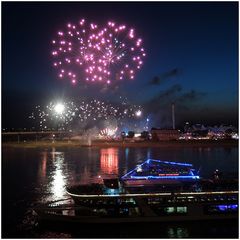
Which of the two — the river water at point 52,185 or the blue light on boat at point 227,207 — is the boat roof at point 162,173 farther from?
the blue light on boat at point 227,207

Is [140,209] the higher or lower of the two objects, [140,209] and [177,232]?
the higher

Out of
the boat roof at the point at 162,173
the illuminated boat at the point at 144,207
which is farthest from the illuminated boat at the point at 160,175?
the illuminated boat at the point at 144,207

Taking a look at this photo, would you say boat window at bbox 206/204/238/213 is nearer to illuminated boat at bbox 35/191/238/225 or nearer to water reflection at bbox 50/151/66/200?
illuminated boat at bbox 35/191/238/225

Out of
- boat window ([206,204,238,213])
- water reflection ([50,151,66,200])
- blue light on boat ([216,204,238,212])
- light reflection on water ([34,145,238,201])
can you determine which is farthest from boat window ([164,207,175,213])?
water reflection ([50,151,66,200])

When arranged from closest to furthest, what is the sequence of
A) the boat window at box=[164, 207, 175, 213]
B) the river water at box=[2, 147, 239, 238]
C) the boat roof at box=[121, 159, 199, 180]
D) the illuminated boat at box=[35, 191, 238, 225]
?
the river water at box=[2, 147, 239, 238]
the illuminated boat at box=[35, 191, 238, 225]
the boat window at box=[164, 207, 175, 213]
the boat roof at box=[121, 159, 199, 180]

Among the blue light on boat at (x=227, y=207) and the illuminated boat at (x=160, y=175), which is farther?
the illuminated boat at (x=160, y=175)

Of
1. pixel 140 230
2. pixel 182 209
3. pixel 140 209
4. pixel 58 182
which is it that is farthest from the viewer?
pixel 58 182

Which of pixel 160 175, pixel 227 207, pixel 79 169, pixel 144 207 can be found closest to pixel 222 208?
pixel 227 207

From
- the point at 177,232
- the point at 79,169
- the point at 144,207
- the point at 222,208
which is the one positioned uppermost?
the point at 144,207

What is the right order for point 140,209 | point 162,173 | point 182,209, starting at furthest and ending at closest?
point 162,173, point 182,209, point 140,209

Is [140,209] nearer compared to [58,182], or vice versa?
[140,209]

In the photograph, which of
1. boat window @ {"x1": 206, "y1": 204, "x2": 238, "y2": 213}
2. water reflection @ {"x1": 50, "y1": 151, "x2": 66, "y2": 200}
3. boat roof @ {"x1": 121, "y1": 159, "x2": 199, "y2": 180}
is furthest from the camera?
water reflection @ {"x1": 50, "y1": 151, "x2": 66, "y2": 200}

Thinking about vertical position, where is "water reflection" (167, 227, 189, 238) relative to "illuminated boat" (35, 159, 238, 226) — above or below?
below

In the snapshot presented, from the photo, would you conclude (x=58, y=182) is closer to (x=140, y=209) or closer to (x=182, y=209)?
(x=140, y=209)
